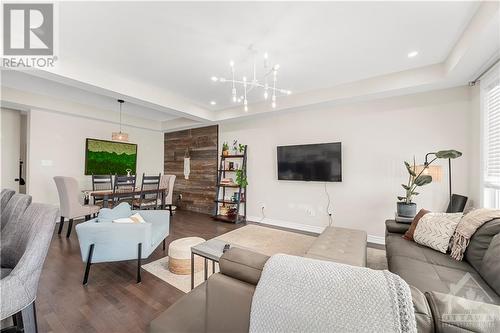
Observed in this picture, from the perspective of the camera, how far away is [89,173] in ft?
16.4

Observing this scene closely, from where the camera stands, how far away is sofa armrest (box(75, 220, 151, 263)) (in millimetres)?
2066

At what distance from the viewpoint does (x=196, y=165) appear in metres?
5.88

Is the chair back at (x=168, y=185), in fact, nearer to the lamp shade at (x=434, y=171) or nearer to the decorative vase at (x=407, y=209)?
the decorative vase at (x=407, y=209)

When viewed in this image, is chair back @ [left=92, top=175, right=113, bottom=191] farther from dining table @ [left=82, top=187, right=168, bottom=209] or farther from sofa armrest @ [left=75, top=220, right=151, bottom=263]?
sofa armrest @ [left=75, top=220, right=151, bottom=263]

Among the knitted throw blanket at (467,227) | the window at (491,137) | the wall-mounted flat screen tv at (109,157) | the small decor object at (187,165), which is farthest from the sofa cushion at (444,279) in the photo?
the wall-mounted flat screen tv at (109,157)

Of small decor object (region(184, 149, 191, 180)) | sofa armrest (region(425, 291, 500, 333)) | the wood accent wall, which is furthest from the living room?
small decor object (region(184, 149, 191, 180))

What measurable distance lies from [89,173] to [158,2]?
15.3 feet

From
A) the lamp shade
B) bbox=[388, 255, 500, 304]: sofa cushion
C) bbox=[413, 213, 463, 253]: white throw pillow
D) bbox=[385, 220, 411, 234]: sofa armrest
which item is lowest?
bbox=[388, 255, 500, 304]: sofa cushion

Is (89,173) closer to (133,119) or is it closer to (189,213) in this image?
(133,119)

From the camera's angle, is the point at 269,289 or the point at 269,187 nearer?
the point at 269,289

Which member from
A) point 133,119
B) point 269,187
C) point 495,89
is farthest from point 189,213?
point 495,89

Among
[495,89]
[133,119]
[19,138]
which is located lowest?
[19,138]

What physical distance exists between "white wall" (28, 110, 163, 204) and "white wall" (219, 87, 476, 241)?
3.88 meters

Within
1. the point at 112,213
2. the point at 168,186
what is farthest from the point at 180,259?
the point at 168,186
